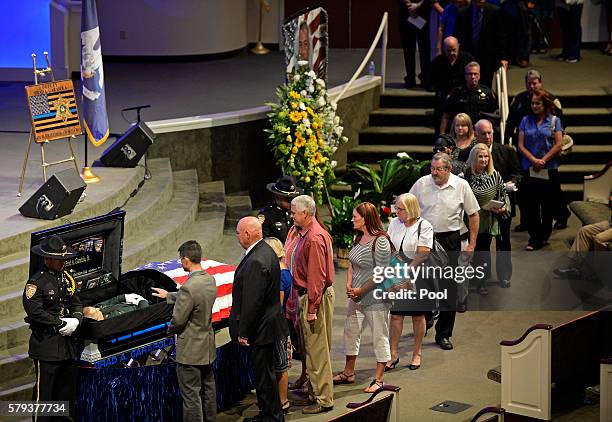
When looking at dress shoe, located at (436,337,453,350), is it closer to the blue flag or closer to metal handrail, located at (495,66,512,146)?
the blue flag

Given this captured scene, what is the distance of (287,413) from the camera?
1023 cm

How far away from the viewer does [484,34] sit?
16078mm

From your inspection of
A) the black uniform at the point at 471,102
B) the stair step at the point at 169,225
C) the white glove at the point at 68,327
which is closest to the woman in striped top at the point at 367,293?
the stair step at the point at 169,225

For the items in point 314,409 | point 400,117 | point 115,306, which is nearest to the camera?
point 115,306

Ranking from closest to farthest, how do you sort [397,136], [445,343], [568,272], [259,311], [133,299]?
[259,311], [133,299], [445,343], [568,272], [397,136]

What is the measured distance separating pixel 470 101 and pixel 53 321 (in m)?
6.79

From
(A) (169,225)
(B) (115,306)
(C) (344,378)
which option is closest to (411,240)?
(C) (344,378)

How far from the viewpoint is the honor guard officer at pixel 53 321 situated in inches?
356

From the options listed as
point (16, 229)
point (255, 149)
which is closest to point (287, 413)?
point (16, 229)

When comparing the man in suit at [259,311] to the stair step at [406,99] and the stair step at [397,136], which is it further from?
the stair step at [406,99]

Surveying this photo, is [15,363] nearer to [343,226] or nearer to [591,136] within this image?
[343,226]

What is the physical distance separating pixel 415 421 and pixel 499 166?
3.91 metres

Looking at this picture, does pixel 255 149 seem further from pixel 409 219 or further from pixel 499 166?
pixel 409 219

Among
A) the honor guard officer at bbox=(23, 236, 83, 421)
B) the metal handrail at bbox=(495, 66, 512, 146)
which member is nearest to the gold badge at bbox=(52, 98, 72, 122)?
the honor guard officer at bbox=(23, 236, 83, 421)
